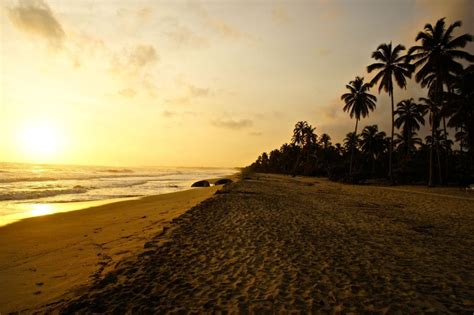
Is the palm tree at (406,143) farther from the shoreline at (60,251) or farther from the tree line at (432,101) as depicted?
the shoreline at (60,251)

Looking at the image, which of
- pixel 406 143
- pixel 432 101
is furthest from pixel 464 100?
pixel 406 143

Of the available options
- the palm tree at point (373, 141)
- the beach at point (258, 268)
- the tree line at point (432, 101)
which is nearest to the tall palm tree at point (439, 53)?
the tree line at point (432, 101)

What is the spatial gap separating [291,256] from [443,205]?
47.7 ft

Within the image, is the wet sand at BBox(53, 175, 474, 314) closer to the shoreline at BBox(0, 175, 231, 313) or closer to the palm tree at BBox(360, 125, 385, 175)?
the shoreline at BBox(0, 175, 231, 313)

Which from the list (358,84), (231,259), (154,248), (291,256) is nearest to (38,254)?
(154,248)

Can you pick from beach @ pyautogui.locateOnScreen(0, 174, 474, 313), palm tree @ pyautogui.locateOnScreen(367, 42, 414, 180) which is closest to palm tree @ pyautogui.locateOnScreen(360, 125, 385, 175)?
palm tree @ pyautogui.locateOnScreen(367, 42, 414, 180)

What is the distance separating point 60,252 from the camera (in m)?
8.23

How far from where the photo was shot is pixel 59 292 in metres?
5.37

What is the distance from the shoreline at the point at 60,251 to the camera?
5.54 m

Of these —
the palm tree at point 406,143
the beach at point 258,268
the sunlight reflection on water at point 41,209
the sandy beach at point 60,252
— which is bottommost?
the sunlight reflection on water at point 41,209

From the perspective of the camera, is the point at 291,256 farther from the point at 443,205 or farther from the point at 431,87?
the point at 431,87

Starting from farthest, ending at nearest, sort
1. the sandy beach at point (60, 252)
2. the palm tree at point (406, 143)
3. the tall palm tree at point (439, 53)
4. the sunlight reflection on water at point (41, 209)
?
the palm tree at point (406, 143) → the tall palm tree at point (439, 53) → the sunlight reflection on water at point (41, 209) → the sandy beach at point (60, 252)

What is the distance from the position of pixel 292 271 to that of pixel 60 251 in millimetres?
6761

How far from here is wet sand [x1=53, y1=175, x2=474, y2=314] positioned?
4707mm
